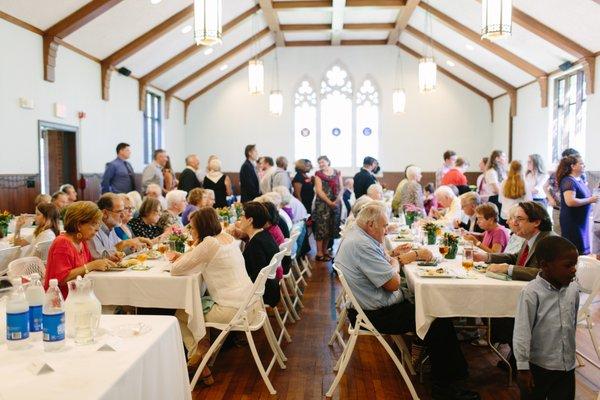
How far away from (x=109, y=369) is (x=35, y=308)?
0.47 metres

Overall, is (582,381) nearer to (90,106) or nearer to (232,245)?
(232,245)

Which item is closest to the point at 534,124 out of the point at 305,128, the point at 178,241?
the point at 305,128

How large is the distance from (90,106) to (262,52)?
606cm

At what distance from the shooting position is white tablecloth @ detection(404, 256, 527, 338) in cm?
323

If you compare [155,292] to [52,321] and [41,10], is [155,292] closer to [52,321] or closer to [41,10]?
[52,321]

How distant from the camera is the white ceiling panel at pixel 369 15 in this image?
11.6 metres

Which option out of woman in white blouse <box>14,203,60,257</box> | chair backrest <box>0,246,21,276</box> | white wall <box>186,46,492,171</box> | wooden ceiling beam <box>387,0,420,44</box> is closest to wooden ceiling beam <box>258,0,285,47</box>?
white wall <box>186,46,492,171</box>

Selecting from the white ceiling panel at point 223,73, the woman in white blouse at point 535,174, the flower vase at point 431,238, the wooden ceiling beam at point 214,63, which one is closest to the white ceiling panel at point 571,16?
the woman in white blouse at point 535,174

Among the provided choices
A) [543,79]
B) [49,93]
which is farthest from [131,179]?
[543,79]

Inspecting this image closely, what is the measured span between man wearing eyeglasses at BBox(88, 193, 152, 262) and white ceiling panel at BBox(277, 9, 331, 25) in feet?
27.4

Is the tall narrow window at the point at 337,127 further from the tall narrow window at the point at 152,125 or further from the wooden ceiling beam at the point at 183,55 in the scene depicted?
the tall narrow window at the point at 152,125

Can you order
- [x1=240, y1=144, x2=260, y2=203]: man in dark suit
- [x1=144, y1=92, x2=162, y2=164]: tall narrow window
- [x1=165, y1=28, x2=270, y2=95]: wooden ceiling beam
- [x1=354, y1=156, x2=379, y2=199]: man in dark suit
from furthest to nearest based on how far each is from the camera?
[x1=165, y1=28, x2=270, y2=95]: wooden ceiling beam → [x1=144, y1=92, x2=162, y2=164]: tall narrow window → [x1=240, y1=144, x2=260, y2=203]: man in dark suit → [x1=354, y1=156, x2=379, y2=199]: man in dark suit

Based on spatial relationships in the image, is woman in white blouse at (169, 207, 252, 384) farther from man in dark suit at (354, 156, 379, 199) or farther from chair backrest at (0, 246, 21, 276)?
man in dark suit at (354, 156, 379, 199)

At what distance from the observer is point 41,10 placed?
7.25m
